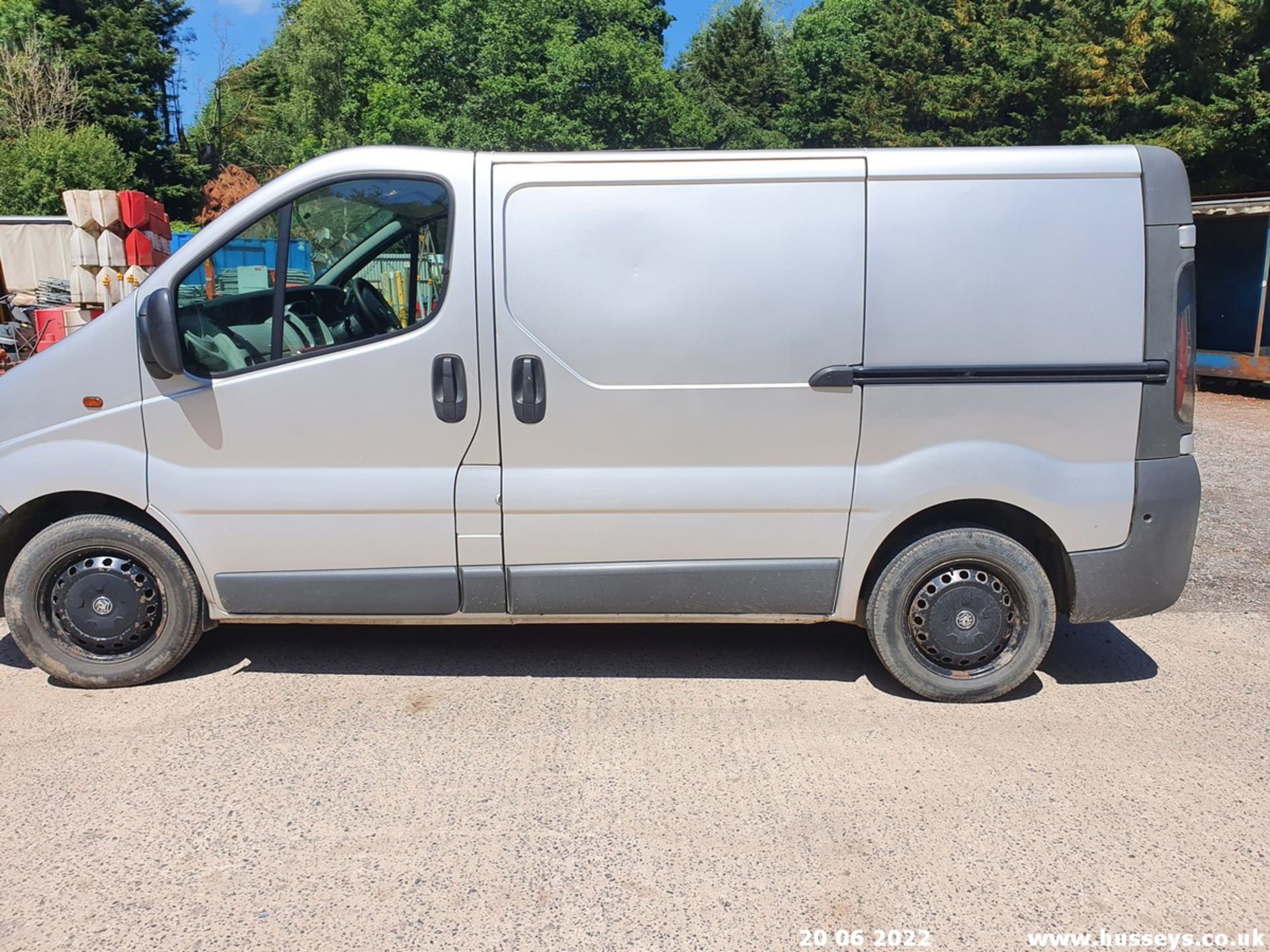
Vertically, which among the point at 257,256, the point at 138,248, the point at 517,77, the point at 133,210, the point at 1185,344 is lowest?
the point at 1185,344

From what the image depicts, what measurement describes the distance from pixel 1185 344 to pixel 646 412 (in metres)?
2.22

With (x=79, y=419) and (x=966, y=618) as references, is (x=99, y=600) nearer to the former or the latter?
(x=79, y=419)

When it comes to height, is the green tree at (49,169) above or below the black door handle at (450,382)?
above

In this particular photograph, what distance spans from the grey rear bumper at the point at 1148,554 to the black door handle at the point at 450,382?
104 inches

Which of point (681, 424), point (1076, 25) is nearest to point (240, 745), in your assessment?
point (681, 424)

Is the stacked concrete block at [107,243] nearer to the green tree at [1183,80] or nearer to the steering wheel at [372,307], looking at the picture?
the steering wheel at [372,307]

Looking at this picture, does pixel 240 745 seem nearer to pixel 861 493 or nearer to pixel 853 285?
pixel 861 493

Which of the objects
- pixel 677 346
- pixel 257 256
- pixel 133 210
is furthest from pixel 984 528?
pixel 133 210

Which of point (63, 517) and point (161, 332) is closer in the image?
point (161, 332)

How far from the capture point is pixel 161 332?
396cm

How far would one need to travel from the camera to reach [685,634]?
5098 mm

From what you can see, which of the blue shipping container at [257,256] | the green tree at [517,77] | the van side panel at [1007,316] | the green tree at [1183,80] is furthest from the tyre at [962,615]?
the green tree at [517,77]

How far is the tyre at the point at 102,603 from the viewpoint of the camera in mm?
4219

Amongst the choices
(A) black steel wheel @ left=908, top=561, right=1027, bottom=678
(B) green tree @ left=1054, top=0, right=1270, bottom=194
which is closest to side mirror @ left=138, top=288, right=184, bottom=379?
(A) black steel wheel @ left=908, top=561, right=1027, bottom=678
